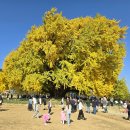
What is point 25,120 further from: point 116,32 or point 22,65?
point 116,32

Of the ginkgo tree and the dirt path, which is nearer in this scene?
the dirt path

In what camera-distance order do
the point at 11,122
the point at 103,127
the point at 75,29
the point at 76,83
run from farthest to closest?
1. the point at 75,29
2. the point at 76,83
3. the point at 103,127
4. the point at 11,122

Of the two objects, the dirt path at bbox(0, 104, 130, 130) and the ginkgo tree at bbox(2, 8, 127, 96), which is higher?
the ginkgo tree at bbox(2, 8, 127, 96)

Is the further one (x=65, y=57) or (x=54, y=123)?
(x=65, y=57)

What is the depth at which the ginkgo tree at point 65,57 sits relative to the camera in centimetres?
5834

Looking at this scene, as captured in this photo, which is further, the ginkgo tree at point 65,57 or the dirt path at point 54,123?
the ginkgo tree at point 65,57

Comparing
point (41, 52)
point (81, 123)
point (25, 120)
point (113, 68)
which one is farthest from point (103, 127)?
point (113, 68)

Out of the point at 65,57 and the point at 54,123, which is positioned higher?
the point at 65,57

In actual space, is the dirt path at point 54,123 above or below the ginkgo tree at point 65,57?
below

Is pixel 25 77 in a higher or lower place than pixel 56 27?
lower

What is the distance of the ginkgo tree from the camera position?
58.3m

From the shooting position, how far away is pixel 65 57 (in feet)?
202

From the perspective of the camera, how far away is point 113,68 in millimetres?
66250

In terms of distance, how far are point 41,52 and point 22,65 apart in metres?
3.59
